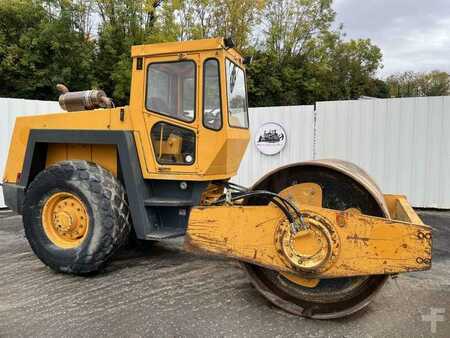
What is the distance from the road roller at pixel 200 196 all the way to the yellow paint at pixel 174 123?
0.01 metres

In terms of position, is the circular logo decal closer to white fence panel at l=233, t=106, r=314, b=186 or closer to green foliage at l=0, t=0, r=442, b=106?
white fence panel at l=233, t=106, r=314, b=186

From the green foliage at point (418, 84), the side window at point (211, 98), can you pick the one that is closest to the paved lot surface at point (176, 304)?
the side window at point (211, 98)

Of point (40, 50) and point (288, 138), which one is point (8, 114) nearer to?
point (288, 138)

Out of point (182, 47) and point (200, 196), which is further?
point (200, 196)

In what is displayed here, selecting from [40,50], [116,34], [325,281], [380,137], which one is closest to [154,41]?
[116,34]

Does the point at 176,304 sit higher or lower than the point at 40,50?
lower

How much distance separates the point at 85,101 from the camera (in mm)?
4844

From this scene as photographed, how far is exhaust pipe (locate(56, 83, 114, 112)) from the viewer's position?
15.9 feet

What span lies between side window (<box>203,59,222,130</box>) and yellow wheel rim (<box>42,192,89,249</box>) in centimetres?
150

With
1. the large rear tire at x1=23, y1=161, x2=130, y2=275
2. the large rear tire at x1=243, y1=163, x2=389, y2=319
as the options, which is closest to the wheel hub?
the large rear tire at x1=243, y1=163, x2=389, y2=319

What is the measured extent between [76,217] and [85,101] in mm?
1445

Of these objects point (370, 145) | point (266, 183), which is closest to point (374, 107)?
point (370, 145)

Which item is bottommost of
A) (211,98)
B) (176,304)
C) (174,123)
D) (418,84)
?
(176,304)

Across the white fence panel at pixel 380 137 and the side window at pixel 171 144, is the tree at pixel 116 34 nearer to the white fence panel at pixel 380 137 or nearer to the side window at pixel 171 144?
the white fence panel at pixel 380 137
